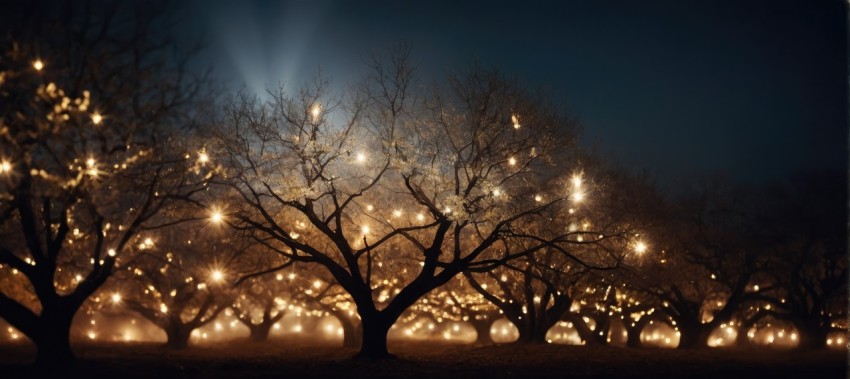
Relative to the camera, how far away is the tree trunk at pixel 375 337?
1839 cm

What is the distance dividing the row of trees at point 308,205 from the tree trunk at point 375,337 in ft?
0.13

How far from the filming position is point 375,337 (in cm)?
1848

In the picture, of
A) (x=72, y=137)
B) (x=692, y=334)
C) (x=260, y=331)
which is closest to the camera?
(x=72, y=137)

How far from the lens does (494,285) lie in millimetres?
29203

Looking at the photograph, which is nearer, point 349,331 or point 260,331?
point 349,331

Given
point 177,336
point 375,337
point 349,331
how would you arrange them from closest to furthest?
1. point 375,337
2. point 177,336
3. point 349,331

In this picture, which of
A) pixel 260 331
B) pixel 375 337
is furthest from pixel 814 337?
pixel 260 331

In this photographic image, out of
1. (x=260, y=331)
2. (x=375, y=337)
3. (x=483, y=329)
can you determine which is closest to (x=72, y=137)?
(x=375, y=337)

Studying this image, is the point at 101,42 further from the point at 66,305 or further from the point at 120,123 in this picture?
the point at 66,305

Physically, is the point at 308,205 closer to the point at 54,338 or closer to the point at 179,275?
the point at 54,338

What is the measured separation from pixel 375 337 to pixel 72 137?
9.29 meters

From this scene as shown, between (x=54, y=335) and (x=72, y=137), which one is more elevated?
(x=72, y=137)

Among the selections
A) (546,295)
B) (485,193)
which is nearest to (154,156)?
(485,193)

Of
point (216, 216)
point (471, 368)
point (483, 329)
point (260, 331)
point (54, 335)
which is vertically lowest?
point (471, 368)
